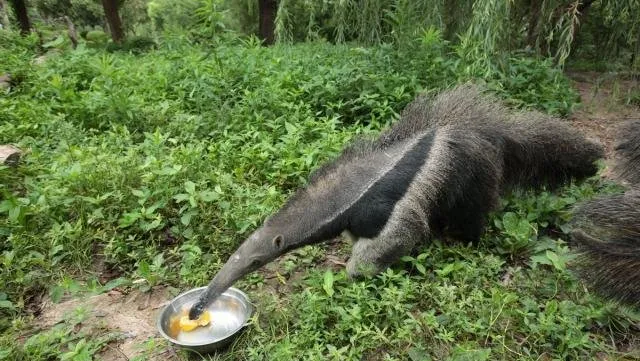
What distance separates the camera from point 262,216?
12.4 ft

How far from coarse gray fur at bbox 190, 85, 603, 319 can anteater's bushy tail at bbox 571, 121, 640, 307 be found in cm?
102

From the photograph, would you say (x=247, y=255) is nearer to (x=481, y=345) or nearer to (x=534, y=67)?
(x=481, y=345)

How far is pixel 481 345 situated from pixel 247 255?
57.8 inches

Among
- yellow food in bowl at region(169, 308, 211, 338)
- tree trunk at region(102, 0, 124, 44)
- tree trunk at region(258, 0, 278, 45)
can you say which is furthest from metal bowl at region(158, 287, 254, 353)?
tree trunk at region(102, 0, 124, 44)

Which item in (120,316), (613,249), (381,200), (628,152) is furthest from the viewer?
(628,152)

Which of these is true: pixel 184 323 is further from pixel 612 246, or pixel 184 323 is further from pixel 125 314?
pixel 612 246

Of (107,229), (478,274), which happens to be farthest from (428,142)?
(107,229)

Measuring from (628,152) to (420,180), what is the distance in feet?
4.99

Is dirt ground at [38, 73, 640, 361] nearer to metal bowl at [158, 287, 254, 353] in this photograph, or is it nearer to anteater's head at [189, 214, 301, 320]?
metal bowl at [158, 287, 254, 353]

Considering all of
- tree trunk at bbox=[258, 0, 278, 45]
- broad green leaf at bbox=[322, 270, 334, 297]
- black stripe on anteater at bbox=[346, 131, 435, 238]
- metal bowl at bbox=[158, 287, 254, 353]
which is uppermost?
tree trunk at bbox=[258, 0, 278, 45]

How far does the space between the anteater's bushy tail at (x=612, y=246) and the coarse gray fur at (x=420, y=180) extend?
1017mm

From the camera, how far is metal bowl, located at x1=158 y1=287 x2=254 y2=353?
2.77 meters

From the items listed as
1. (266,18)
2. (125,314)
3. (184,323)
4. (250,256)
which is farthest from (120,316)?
(266,18)

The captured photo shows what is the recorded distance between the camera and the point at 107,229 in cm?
383
